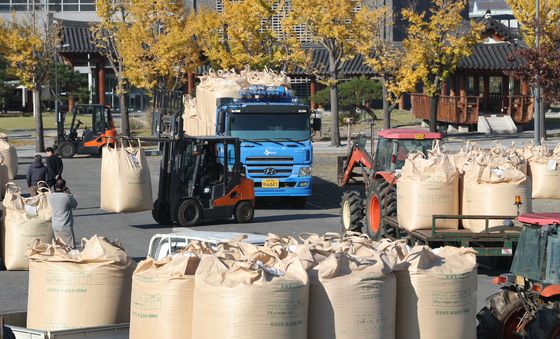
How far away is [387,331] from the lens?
9180 millimetres

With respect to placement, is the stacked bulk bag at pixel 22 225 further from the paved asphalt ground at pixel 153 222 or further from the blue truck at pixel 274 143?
the blue truck at pixel 274 143

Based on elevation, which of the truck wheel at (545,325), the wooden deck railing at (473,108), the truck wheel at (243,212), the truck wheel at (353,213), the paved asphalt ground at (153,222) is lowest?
the paved asphalt ground at (153,222)

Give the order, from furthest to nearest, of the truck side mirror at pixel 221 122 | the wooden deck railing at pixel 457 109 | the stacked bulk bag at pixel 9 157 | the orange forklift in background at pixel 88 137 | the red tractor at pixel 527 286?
the wooden deck railing at pixel 457 109 → the orange forklift in background at pixel 88 137 → the stacked bulk bag at pixel 9 157 → the truck side mirror at pixel 221 122 → the red tractor at pixel 527 286

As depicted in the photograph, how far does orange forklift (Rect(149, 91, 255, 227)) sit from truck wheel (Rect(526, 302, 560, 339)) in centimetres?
1381

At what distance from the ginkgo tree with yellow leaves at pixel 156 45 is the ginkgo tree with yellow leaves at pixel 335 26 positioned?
4.60 m

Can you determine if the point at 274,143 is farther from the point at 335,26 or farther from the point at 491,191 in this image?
the point at 335,26

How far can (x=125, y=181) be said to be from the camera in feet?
73.2

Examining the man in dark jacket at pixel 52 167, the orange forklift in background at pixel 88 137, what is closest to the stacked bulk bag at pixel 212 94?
the man in dark jacket at pixel 52 167

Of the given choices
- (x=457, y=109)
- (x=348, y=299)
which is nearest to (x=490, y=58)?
(x=457, y=109)

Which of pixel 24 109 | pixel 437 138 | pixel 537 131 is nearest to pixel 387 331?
pixel 437 138

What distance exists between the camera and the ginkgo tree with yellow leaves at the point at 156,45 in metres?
47.9

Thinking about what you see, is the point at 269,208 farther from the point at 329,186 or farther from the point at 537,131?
the point at 537,131

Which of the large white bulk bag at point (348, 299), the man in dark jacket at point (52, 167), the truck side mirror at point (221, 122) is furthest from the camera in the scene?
the truck side mirror at point (221, 122)

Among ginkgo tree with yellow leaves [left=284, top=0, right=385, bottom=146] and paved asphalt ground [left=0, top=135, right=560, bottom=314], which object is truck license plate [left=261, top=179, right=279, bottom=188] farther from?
ginkgo tree with yellow leaves [left=284, top=0, right=385, bottom=146]
